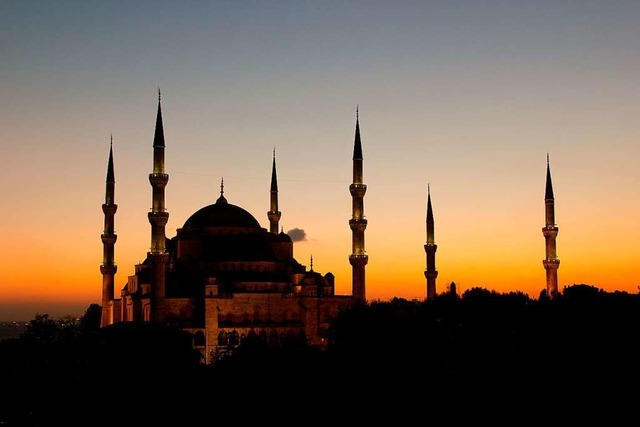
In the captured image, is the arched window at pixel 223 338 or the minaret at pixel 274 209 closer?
the arched window at pixel 223 338

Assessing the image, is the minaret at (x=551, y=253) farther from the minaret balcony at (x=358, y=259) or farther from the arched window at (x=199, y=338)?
the arched window at (x=199, y=338)

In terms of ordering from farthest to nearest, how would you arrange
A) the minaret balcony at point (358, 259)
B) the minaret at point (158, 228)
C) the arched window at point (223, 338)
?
the minaret balcony at point (358, 259)
the arched window at point (223, 338)
the minaret at point (158, 228)

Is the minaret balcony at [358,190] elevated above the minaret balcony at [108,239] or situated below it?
above

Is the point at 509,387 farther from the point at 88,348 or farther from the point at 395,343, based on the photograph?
the point at 88,348

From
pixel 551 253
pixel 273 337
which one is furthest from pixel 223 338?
pixel 551 253

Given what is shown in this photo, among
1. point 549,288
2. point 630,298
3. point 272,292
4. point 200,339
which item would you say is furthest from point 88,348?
point 549,288

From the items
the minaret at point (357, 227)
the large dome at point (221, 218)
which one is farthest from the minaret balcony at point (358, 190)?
the large dome at point (221, 218)
